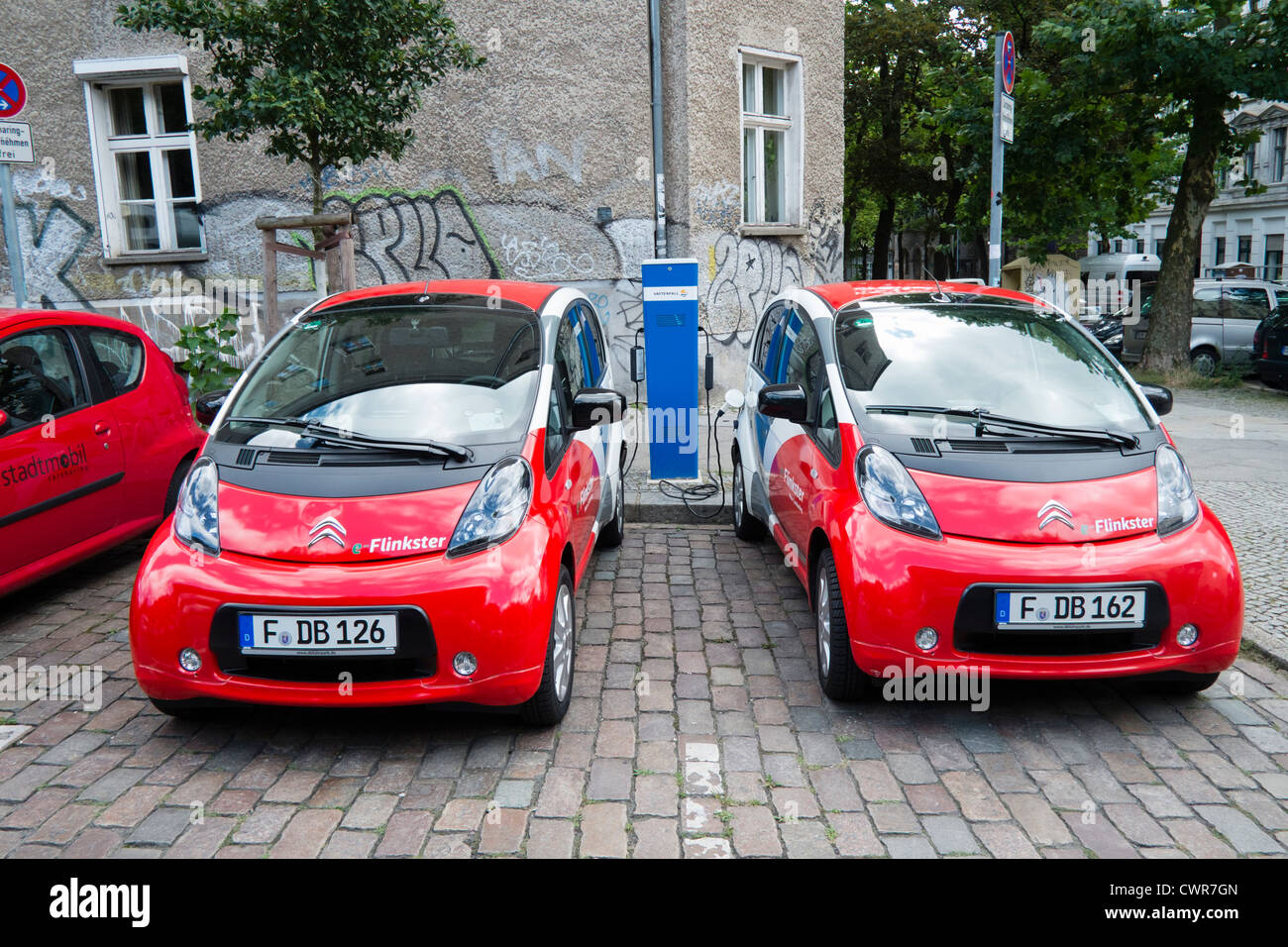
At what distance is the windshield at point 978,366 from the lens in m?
4.35

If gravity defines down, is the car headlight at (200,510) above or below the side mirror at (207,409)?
below

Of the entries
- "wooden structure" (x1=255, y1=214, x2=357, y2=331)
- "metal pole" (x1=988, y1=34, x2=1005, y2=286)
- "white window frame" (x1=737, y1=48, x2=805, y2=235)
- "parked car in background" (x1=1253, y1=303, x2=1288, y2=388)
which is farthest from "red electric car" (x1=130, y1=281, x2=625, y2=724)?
"parked car in background" (x1=1253, y1=303, x2=1288, y2=388)

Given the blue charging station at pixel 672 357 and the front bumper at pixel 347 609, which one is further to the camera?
the blue charging station at pixel 672 357

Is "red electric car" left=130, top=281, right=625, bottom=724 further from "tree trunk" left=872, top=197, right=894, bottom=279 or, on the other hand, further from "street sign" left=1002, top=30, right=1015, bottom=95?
"tree trunk" left=872, top=197, right=894, bottom=279

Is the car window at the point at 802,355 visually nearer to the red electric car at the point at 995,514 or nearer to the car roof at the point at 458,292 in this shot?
the red electric car at the point at 995,514

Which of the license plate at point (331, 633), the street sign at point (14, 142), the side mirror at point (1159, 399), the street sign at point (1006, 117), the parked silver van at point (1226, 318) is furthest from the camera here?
the parked silver van at point (1226, 318)

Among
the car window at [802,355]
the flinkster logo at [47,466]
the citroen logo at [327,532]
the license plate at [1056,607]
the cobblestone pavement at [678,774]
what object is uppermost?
the car window at [802,355]

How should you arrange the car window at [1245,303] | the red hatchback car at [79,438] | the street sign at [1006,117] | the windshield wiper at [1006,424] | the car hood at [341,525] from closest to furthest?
the car hood at [341,525] → the windshield wiper at [1006,424] → the red hatchback car at [79,438] → the street sign at [1006,117] → the car window at [1245,303]

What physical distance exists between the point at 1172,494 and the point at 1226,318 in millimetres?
15104

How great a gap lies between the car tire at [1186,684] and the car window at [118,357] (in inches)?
Answer: 217

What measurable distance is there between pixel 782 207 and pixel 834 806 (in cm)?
1126

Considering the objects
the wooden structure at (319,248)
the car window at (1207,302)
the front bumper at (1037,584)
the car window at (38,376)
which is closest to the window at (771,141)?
the wooden structure at (319,248)

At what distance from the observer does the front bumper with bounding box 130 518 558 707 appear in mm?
3404

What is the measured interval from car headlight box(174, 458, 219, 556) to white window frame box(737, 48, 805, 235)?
31.8ft
